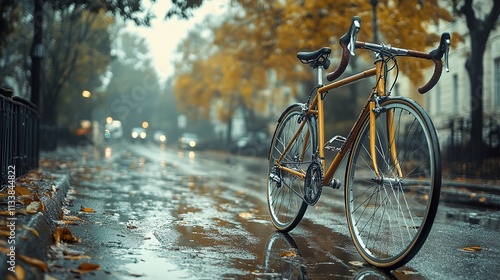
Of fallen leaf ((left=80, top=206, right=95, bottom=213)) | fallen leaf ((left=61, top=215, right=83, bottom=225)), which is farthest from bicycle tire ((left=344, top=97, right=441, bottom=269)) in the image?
fallen leaf ((left=80, top=206, right=95, bottom=213))

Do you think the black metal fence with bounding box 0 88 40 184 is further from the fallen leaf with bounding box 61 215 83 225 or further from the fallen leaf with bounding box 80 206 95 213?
the fallen leaf with bounding box 80 206 95 213

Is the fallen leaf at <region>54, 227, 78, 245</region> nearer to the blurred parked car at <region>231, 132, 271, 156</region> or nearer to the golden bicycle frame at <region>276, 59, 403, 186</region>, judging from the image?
the golden bicycle frame at <region>276, 59, 403, 186</region>

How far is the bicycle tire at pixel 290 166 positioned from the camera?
5.82 meters

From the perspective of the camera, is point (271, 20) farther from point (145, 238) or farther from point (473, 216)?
point (145, 238)

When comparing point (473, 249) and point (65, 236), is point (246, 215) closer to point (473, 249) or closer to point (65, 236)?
point (473, 249)

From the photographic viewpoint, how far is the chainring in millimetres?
5273

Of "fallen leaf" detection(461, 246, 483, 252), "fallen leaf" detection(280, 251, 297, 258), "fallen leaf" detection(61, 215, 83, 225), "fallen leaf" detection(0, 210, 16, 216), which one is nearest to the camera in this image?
"fallen leaf" detection(0, 210, 16, 216)

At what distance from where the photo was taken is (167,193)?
409 inches

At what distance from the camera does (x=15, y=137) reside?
7996mm

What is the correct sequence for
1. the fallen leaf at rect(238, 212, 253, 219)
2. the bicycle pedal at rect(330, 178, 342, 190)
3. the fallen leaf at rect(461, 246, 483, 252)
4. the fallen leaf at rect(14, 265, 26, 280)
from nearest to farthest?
the fallen leaf at rect(14, 265, 26, 280)
the bicycle pedal at rect(330, 178, 342, 190)
the fallen leaf at rect(461, 246, 483, 252)
the fallen leaf at rect(238, 212, 253, 219)

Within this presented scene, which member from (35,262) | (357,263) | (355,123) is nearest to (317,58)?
(355,123)

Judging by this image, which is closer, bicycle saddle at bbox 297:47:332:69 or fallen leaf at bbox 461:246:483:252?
fallen leaf at bbox 461:246:483:252

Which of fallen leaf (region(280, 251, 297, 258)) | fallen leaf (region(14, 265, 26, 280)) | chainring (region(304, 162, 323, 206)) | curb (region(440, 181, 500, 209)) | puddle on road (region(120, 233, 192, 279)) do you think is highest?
chainring (region(304, 162, 323, 206))

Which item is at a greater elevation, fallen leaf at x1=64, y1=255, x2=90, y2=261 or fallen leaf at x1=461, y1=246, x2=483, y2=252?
fallen leaf at x1=64, y1=255, x2=90, y2=261
